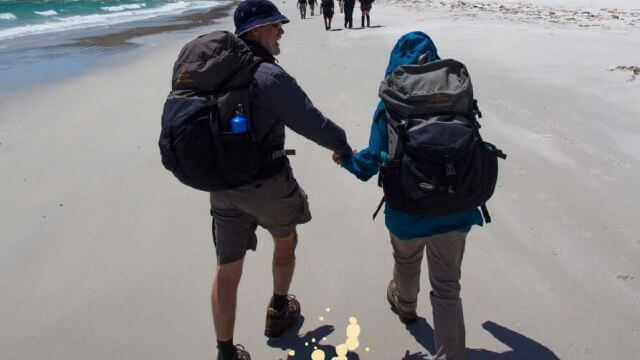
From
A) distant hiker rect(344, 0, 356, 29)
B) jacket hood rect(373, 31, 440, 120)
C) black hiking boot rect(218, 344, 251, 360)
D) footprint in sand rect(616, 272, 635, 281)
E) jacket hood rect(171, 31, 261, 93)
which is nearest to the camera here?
jacket hood rect(171, 31, 261, 93)

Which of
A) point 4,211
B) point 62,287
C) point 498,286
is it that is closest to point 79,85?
point 4,211

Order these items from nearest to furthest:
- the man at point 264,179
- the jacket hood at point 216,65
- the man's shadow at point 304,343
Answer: the jacket hood at point 216,65 → the man at point 264,179 → the man's shadow at point 304,343

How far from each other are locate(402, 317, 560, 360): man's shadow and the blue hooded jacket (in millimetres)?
802

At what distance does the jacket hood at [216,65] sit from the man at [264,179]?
8 cm

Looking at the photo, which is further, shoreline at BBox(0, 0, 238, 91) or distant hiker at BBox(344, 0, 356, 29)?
distant hiker at BBox(344, 0, 356, 29)

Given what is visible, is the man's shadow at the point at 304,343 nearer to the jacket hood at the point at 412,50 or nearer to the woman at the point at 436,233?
the woman at the point at 436,233

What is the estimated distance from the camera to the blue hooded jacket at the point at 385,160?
95.1 inches

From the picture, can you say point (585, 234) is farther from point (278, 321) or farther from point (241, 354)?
point (241, 354)

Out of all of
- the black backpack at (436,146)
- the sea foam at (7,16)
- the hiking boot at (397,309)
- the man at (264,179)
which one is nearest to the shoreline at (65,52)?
the man at (264,179)

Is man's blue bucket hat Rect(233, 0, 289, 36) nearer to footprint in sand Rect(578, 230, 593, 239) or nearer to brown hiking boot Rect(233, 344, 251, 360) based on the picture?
brown hiking boot Rect(233, 344, 251, 360)

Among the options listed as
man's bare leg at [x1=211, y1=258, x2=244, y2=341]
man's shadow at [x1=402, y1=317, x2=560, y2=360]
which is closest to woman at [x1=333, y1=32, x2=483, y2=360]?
man's shadow at [x1=402, y1=317, x2=560, y2=360]

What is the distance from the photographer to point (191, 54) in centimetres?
220

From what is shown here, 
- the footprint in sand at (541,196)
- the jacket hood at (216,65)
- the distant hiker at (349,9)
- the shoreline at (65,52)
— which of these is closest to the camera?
the jacket hood at (216,65)

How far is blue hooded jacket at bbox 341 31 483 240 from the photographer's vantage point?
2.42 m
